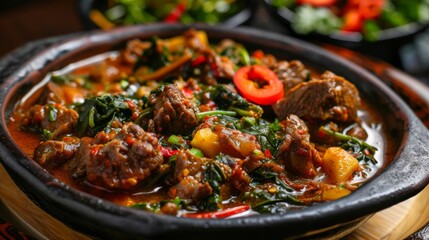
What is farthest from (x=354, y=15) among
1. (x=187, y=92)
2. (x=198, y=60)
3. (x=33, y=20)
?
(x=33, y=20)

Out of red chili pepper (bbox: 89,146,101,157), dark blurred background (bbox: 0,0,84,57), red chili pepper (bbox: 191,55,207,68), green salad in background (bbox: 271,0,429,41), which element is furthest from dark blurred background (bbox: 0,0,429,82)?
red chili pepper (bbox: 89,146,101,157)

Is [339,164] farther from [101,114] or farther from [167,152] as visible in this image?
[101,114]

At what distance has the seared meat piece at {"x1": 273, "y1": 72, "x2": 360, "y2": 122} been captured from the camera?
4.82m

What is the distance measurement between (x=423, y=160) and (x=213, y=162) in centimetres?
159

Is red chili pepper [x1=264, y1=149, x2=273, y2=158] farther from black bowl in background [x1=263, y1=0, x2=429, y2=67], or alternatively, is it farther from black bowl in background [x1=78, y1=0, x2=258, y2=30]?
black bowl in background [x1=263, y1=0, x2=429, y2=67]

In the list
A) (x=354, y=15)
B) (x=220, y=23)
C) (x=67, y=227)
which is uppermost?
(x=67, y=227)

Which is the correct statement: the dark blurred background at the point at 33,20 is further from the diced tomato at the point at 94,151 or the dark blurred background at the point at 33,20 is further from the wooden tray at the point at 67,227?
the diced tomato at the point at 94,151

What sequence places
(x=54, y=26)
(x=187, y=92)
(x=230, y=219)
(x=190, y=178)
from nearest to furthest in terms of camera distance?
(x=230, y=219)
(x=190, y=178)
(x=187, y=92)
(x=54, y=26)

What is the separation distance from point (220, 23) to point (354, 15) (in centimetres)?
213

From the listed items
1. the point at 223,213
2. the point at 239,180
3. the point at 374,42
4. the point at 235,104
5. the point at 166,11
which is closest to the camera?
the point at 223,213

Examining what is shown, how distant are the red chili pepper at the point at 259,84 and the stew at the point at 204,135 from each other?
0.01 m

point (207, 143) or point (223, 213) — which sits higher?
point (207, 143)

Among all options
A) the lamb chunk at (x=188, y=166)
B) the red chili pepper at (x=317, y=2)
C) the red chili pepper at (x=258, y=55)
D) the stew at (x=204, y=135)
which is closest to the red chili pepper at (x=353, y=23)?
the red chili pepper at (x=317, y=2)

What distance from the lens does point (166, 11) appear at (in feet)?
28.3
